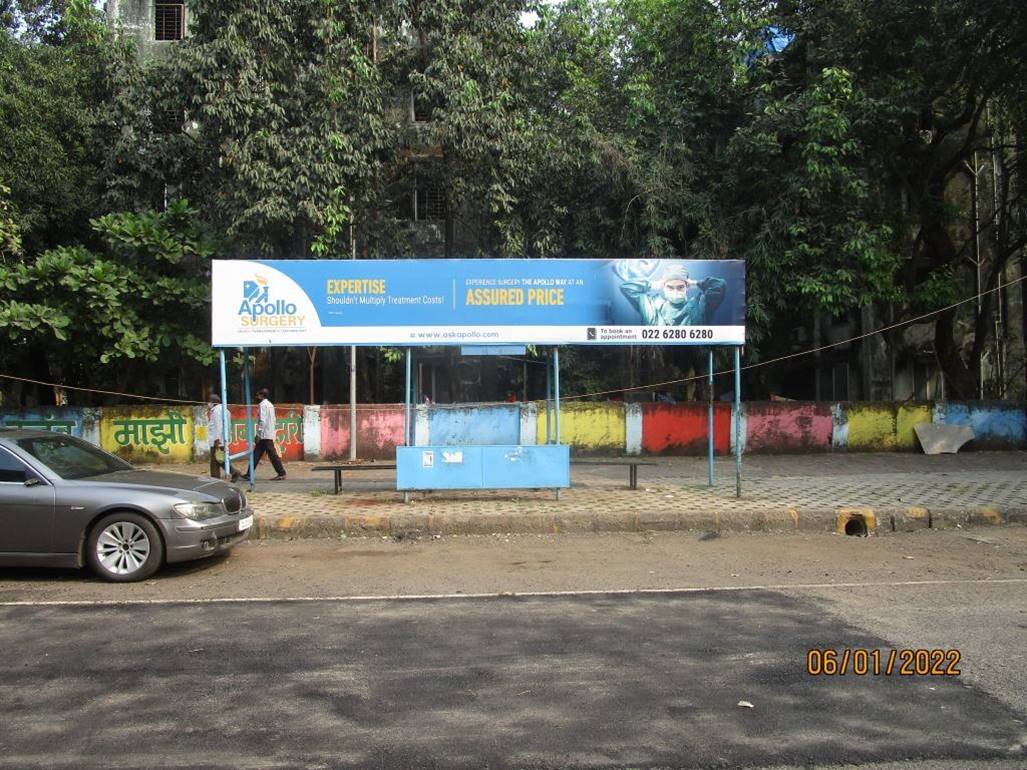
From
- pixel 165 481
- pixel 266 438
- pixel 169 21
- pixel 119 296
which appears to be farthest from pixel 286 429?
pixel 169 21

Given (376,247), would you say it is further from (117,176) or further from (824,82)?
(824,82)

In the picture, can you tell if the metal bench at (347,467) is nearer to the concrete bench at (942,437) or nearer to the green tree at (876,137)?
the green tree at (876,137)

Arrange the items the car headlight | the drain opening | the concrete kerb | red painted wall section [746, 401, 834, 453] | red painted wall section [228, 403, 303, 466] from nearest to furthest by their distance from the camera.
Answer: the car headlight
the concrete kerb
the drain opening
red painted wall section [228, 403, 303, 466]
red painted wall section [746, 401, 834, 453]

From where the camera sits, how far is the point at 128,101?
16.7 m

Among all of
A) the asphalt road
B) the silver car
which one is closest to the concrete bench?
the asphalt road

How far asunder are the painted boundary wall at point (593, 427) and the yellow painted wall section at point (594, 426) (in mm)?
21

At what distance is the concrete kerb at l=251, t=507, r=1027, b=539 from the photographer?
9438mm

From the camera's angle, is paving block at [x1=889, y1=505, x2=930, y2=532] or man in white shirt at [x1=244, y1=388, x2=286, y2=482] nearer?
paving block at [x1=889, y1=505, x2=930, y2=532]

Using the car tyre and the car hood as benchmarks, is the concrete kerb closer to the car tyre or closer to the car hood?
the car hood

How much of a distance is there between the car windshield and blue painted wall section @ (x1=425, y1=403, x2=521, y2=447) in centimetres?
836

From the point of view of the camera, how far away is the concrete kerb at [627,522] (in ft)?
31.0

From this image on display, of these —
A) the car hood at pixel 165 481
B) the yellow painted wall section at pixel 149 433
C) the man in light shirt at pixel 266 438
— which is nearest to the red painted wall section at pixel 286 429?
the yellow painted wall section at pixel 149 433

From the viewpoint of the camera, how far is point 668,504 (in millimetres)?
10406
